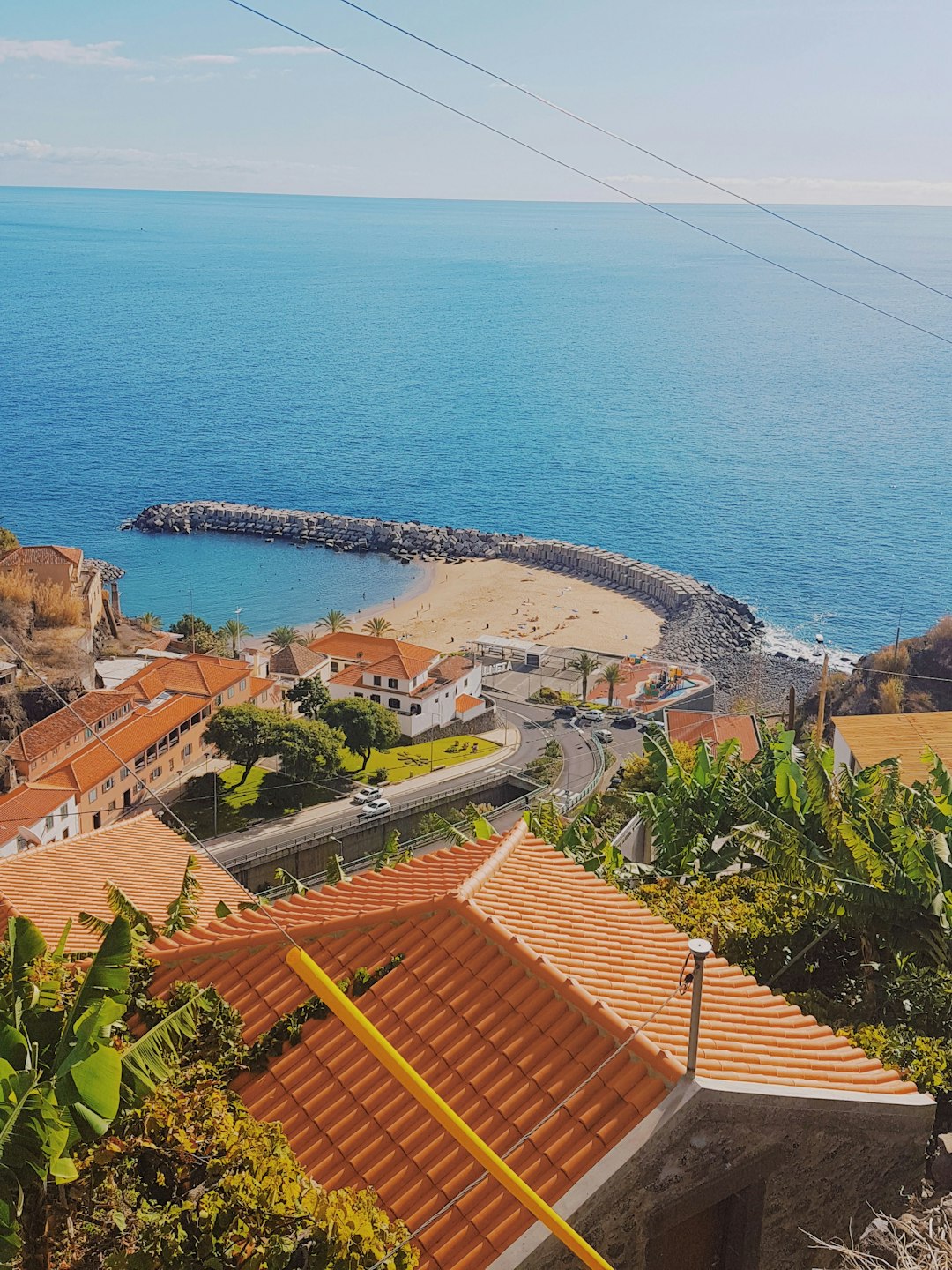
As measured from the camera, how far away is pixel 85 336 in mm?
164250

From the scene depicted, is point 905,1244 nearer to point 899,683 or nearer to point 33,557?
point 899,683

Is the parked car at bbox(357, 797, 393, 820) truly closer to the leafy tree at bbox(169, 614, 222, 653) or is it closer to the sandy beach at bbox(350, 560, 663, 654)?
the leafy tree at bbox(169, 614, 222, 653)

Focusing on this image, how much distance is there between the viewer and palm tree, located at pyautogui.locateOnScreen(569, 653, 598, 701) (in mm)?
50906

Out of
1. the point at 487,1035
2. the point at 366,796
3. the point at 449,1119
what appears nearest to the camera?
the point at 449,1119

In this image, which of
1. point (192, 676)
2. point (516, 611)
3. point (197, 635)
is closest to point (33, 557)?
point (197, 635)

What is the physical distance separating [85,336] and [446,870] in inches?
6732

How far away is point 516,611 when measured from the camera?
66438 mm

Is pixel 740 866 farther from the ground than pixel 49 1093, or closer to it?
closer to it

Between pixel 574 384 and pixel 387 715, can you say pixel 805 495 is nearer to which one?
pixel 574 384

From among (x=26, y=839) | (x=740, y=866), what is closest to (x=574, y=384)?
(x=26, y=839)

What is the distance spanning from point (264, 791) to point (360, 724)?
16.2ft

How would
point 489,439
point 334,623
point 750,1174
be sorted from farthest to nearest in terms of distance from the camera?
point 489,439
point 334,623
point 750,1174

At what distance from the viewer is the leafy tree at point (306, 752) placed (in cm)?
3756

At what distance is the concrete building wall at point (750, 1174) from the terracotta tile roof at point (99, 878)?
5934 millimetres
